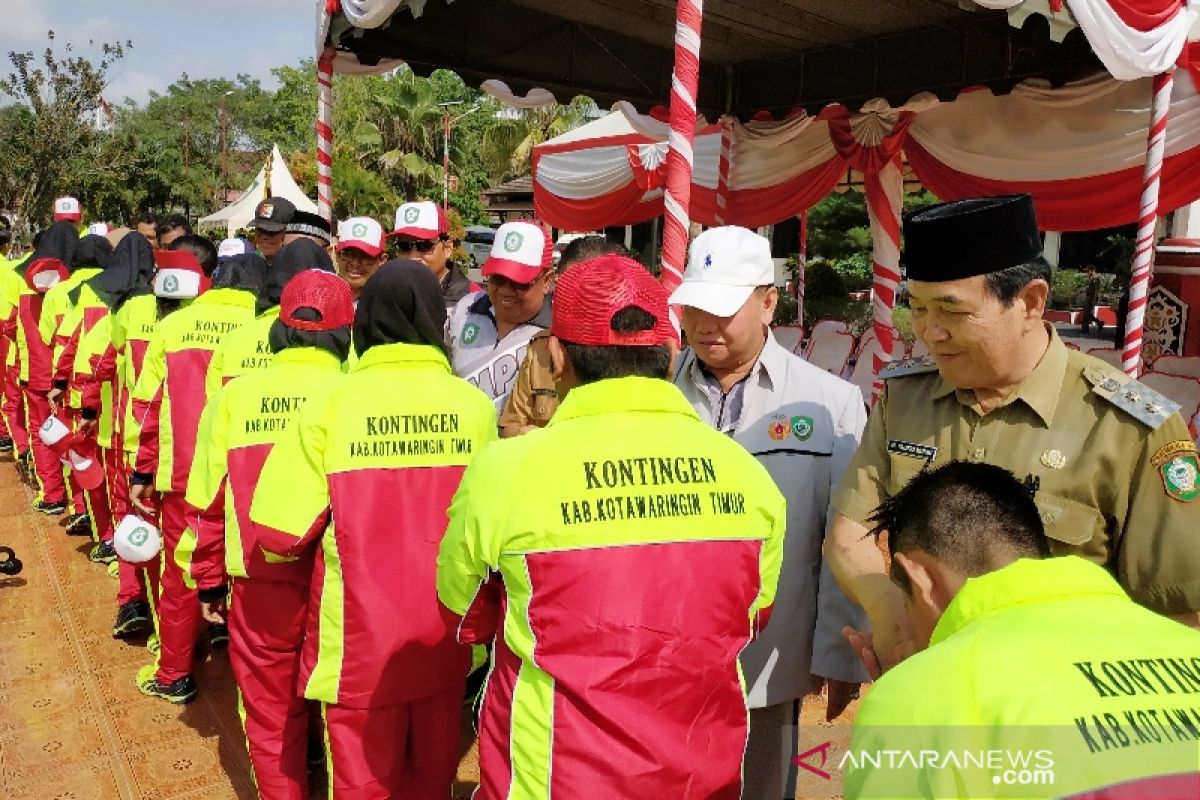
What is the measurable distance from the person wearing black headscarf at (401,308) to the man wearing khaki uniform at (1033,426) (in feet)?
4.09

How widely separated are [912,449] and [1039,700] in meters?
0.98

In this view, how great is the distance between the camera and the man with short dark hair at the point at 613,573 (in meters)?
1.53

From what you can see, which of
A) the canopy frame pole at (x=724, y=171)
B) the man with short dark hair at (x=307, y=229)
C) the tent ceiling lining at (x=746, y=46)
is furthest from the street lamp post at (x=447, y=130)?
the man with short dark hair at (x=307, y=229)

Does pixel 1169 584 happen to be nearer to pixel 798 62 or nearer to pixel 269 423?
pixel 269 423

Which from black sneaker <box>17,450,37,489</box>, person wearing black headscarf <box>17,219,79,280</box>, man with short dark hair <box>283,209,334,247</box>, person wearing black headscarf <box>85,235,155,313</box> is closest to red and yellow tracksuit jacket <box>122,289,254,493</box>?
man with short dark hair <box>283,209,334,247</box>

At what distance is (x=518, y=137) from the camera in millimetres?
30203

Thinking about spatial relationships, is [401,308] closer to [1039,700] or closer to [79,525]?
[1039,700]

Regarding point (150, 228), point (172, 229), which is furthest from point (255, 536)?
point (150, 228)

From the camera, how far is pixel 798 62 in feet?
26.0

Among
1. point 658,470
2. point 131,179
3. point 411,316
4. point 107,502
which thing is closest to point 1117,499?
point 658,470

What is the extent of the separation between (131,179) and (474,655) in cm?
3112

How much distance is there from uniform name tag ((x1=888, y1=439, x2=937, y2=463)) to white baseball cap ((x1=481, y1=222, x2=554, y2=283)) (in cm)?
159

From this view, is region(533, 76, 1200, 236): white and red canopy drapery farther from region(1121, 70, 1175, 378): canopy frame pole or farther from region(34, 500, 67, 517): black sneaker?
region(34, 500, 67, 517): black sneaker

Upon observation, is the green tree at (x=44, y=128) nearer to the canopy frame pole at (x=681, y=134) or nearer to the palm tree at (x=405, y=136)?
the palm tree at (x=405, y=136)
